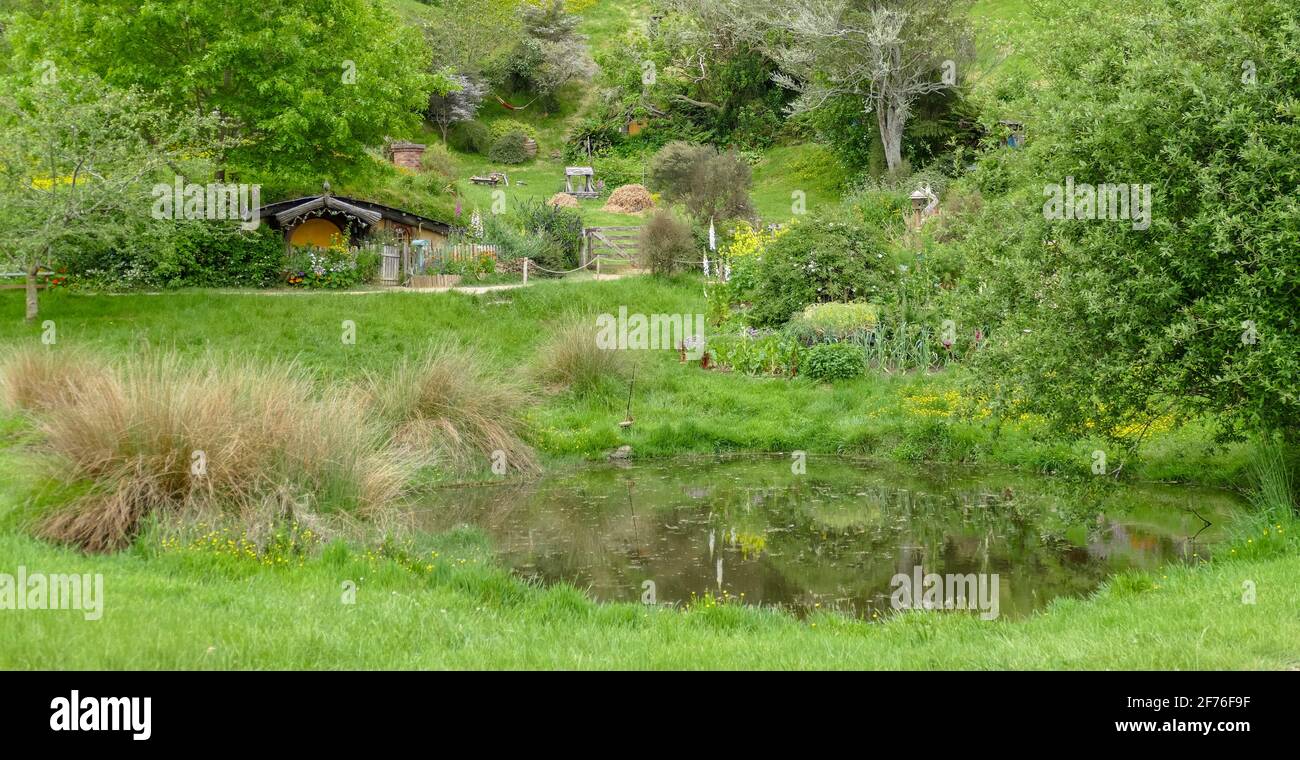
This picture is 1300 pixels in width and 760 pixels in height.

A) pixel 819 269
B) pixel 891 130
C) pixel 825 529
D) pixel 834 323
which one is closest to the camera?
pixel 825 529

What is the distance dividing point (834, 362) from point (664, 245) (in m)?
8.73

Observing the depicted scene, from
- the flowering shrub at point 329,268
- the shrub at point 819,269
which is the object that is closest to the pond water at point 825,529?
the shrub at point 819,269

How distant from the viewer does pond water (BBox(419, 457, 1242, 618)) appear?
10.9 metres

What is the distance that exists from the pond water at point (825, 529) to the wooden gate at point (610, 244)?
567 inches

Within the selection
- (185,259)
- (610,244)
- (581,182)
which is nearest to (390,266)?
(185,259)

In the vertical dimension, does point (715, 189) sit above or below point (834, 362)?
above

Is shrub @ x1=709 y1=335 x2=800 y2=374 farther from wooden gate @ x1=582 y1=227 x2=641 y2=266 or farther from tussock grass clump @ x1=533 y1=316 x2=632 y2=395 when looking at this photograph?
wooden gate @ x1=582 y1=227 x2=641 y2=266

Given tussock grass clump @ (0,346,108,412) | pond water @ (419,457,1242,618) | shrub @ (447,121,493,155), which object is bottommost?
pond water @ (419,457,1242,618)

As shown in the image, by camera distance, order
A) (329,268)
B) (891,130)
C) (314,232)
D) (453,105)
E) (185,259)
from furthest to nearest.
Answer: (453,105) < (891,130) < (314,232) < (329,268) < (185,259)

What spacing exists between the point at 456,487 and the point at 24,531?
6.66 metres

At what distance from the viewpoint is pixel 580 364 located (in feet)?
63.8

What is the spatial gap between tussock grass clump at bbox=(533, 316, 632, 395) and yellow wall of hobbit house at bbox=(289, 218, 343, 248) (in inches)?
417

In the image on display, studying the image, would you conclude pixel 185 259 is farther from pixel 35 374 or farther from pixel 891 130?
pixel 891 130

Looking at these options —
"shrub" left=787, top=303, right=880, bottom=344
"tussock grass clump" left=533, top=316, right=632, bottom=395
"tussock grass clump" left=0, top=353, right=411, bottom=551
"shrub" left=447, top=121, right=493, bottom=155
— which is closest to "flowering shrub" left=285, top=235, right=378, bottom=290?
"tussock grass clump" left=533, top=316, right=632, bottom=395
